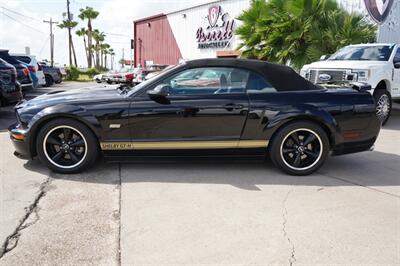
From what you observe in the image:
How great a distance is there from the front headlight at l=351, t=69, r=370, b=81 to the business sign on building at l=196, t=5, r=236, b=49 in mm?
14131

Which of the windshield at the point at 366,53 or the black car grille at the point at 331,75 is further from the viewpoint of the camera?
the windshield at the point at 366,53

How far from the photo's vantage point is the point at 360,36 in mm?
11789

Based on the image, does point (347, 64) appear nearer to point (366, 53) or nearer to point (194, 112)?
point (366, 53)

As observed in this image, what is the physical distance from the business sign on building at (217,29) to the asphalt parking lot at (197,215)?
18234mm

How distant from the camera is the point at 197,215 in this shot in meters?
3.39

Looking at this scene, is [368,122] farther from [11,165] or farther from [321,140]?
[11,165]

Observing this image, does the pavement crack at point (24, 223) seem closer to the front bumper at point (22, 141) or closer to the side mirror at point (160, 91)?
the front bumper at point (22, 141)

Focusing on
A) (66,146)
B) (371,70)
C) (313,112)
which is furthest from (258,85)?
(371,70)

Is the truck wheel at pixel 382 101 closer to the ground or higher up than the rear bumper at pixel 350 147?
higher up

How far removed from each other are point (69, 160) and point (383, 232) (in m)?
3.42

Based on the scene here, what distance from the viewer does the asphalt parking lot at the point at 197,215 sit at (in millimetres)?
2740

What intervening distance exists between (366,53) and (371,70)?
4.01ft

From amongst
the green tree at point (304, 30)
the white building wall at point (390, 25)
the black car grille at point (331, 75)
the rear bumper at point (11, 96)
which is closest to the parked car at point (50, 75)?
the green tree at point (304, 30)

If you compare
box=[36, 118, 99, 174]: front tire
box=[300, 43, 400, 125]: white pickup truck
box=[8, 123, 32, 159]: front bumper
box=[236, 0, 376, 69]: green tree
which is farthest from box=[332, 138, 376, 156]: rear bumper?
box=[236, 0, 376, 69]: green tree
